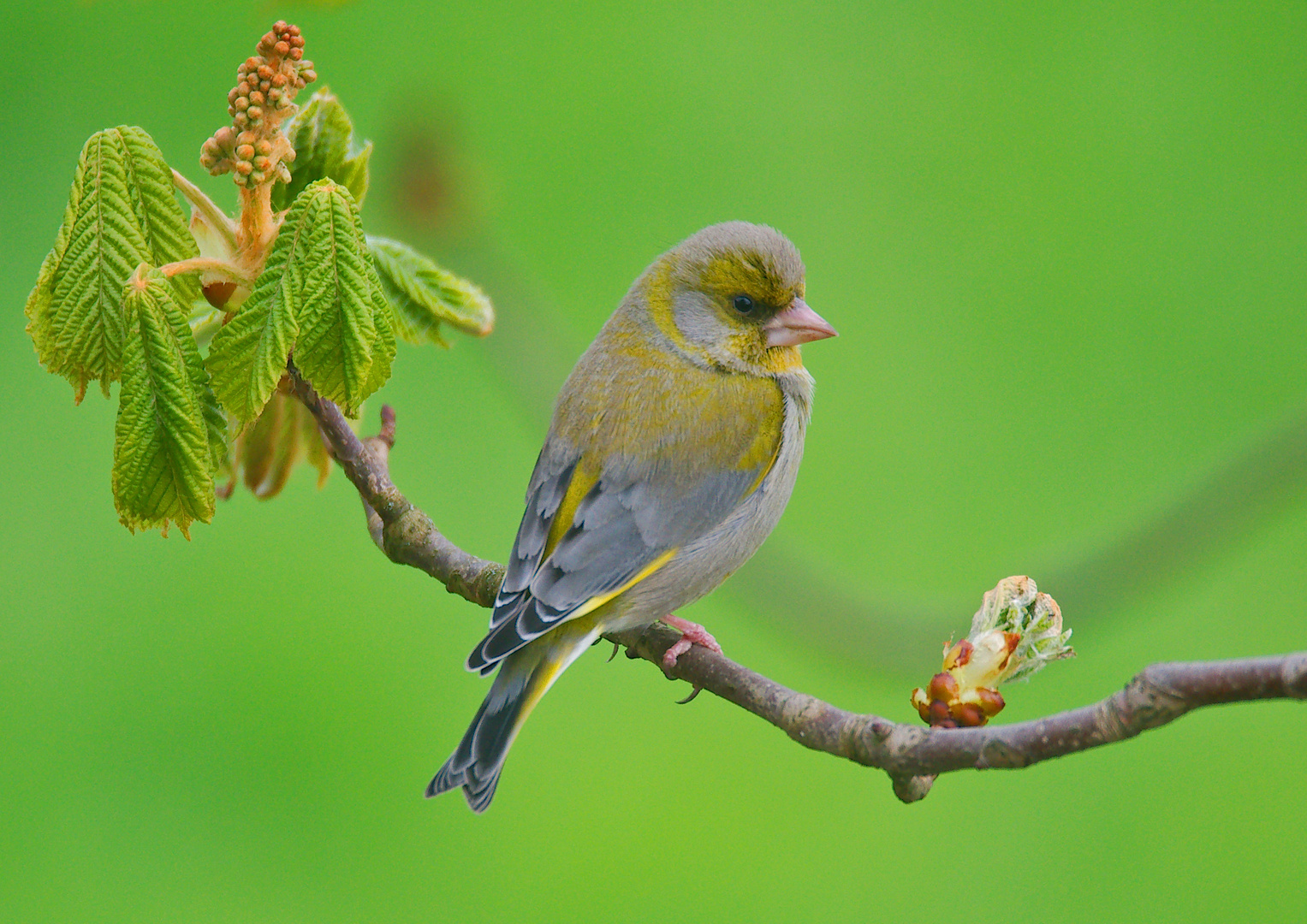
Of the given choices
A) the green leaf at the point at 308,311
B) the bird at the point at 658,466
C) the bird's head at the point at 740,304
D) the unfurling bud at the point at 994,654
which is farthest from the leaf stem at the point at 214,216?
the unfurling bud at the point at 994,654

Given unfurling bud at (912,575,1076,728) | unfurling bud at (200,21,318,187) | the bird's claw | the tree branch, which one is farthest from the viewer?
the bird's claw

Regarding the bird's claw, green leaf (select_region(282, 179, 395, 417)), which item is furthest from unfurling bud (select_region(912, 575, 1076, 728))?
green leaf (select_region(282, 179, 395, 417))

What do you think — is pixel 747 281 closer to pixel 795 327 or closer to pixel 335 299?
pixel 795 327

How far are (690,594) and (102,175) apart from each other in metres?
0.82

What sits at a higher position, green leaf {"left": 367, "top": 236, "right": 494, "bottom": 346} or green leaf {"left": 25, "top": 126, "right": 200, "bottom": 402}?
green leaf {"left": 367, "top": 236, "right": 494, "bottom": 346}

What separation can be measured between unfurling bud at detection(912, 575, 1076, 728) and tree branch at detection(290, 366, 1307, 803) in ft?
0.23

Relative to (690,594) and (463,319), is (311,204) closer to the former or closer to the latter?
(463,319)

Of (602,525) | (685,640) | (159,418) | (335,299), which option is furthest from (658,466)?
(159,418)

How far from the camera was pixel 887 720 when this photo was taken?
92 cm

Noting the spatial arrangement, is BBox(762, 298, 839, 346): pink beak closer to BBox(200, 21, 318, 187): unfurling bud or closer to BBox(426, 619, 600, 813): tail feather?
BBox(426, 619, 600, 813): tail feather

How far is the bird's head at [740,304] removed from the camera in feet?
5.48

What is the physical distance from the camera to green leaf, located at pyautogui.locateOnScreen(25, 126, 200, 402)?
1122mm

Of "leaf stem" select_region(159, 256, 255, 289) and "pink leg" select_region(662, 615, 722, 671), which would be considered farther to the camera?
"pink leg" select_region(662, 615, 722, 671)

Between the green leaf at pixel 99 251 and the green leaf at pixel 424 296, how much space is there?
0.99 ft
